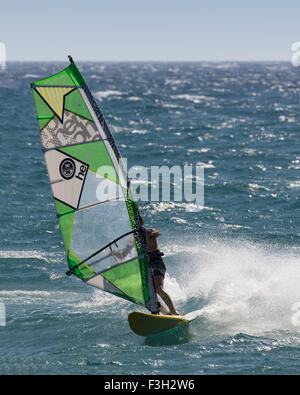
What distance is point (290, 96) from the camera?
65.4 m

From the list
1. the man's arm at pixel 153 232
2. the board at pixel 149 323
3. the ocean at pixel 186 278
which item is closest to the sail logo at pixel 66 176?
the man's arm at pixel 153 232

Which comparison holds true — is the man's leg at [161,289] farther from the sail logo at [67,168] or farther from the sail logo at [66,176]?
the sail logo at [67,168]

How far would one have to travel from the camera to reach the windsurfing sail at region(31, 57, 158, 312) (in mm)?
10414

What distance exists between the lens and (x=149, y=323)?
10.6m

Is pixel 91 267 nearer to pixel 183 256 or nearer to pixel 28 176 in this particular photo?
pixel 183 256

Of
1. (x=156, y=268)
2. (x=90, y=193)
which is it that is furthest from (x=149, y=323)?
(x=90, y=193)

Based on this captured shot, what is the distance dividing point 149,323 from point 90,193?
2.43 m

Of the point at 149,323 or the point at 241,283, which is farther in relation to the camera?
the point at 241,283

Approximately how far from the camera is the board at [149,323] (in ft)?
34.7

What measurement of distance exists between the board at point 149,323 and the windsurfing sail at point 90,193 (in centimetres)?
43

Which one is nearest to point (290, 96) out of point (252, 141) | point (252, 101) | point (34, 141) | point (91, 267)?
point (252, 101)

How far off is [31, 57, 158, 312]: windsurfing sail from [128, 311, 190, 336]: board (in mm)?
428

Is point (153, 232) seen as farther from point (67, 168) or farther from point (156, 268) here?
point (67, 168)

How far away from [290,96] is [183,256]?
5321cm
